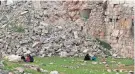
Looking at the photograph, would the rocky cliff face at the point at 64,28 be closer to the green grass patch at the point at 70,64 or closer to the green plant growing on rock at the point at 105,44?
the green plant growing on rock at the point at 105,44

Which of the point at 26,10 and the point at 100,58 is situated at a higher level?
the point at 26,10

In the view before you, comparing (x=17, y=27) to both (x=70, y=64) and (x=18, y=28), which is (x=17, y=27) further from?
(x=70, y=64)

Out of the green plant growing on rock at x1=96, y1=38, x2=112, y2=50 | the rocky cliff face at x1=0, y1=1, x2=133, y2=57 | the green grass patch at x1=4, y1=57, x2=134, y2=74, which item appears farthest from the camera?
the green plant growing on rock at x1=96, y1=38, x2=112, y2=50

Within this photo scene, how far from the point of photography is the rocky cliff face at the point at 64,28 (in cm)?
3247

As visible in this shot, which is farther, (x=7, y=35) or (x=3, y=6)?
(x=3, y=6)

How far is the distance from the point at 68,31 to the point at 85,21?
152 centimetres

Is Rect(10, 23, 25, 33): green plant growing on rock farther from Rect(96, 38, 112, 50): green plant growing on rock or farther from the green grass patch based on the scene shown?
Rect(96, 38, 112, 50): green plant growing on rock

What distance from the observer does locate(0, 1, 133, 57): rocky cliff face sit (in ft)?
107

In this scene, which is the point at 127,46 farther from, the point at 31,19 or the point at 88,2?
the point at 31,19

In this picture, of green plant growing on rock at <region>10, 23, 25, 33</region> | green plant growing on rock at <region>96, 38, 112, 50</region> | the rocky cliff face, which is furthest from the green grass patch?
green plant growing on rock at <region>10, 23, 25, 33</region>

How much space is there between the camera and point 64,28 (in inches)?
1328

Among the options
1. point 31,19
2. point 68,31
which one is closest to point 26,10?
point 31,19

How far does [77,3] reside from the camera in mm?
35094

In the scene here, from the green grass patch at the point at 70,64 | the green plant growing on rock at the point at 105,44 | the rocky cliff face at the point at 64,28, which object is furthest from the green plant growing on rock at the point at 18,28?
the green plant growing on rock at the point at 105,44
